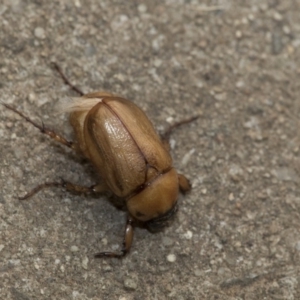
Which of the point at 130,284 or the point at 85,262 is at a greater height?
the point at 85,262

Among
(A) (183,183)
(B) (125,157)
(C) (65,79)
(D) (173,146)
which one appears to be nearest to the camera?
(B) (125,157)

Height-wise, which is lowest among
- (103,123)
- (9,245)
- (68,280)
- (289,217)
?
(289,217)

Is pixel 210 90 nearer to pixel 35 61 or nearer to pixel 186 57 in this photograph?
pixel 186 57

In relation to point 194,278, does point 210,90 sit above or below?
above

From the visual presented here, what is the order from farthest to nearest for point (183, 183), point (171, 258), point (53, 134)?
point (183, 183) → point (171, 258) → point (53, 134)

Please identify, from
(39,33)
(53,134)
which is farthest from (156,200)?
(39,33)

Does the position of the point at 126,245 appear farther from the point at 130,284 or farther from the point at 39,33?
the point at 39,33

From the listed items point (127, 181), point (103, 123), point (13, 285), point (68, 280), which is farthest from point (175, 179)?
point (13, 285)
